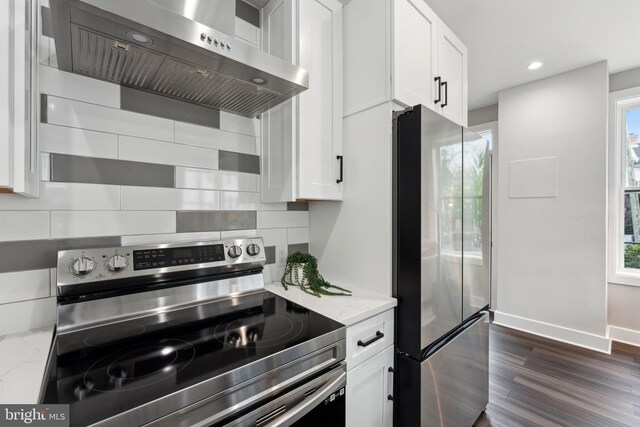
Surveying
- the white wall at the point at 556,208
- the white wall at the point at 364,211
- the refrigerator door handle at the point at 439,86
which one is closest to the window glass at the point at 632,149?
the white wall at the point at 556,208

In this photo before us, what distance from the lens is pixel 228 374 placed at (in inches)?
29.9

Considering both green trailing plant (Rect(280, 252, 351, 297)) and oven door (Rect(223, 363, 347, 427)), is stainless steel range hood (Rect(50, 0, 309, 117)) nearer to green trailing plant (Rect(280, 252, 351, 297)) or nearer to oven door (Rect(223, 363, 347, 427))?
green trailing plant (Rect(280, 252, 351, 297))

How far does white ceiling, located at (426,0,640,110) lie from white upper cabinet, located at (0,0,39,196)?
6.89ft

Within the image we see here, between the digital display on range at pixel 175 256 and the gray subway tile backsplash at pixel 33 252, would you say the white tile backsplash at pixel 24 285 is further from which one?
the digital display on range at pixel 175 256

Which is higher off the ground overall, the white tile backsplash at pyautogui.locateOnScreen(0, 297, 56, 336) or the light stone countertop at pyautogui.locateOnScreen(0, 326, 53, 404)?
the white tile backsplash at pyautogui.locateOnScreen(0, 297, 56, 336)

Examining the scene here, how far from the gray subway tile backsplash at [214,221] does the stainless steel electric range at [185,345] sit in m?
0.14

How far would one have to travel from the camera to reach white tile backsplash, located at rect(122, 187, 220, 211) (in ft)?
4.07

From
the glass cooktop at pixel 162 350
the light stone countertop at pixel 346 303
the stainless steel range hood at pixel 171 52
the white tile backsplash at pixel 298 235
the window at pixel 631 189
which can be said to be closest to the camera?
the glass cooktop at pixel 162 350

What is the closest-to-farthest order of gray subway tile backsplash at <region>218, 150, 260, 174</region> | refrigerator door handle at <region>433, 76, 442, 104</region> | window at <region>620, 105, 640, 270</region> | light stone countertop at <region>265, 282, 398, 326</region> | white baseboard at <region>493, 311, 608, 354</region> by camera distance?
light stone countertop at <region>265, 282, 398, 326</region> < gray subway tile backsplash at <region>218, 150, 260, 174</region> < refrigerator door handle at <region>433, 76, 442, 104</region> < white baseboard at <region>493, 311, 608, 354</region> < window at <region>620, 105, 640, 270</region>

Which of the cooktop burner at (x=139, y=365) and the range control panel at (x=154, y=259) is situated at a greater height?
the range control panel at (x=154, y=259)

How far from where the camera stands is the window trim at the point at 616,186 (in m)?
2.85

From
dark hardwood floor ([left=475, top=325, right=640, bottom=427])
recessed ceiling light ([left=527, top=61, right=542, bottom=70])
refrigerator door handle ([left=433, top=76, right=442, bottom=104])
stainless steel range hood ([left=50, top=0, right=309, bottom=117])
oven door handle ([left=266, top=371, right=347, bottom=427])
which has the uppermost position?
recessed ceiling light ([left=527, top=61, right=542, bottom=70])

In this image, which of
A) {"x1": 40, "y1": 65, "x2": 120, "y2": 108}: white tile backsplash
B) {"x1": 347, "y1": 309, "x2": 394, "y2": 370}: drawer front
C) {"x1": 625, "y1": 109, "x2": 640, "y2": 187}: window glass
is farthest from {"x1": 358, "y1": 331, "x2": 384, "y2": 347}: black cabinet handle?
{"x1": 625, "y1": 109, "x2": 640, "y2": 187}: window glass

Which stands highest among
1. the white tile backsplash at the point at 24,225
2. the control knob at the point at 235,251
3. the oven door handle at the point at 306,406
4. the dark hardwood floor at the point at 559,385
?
the white tile backsplash at the point at 24,225
